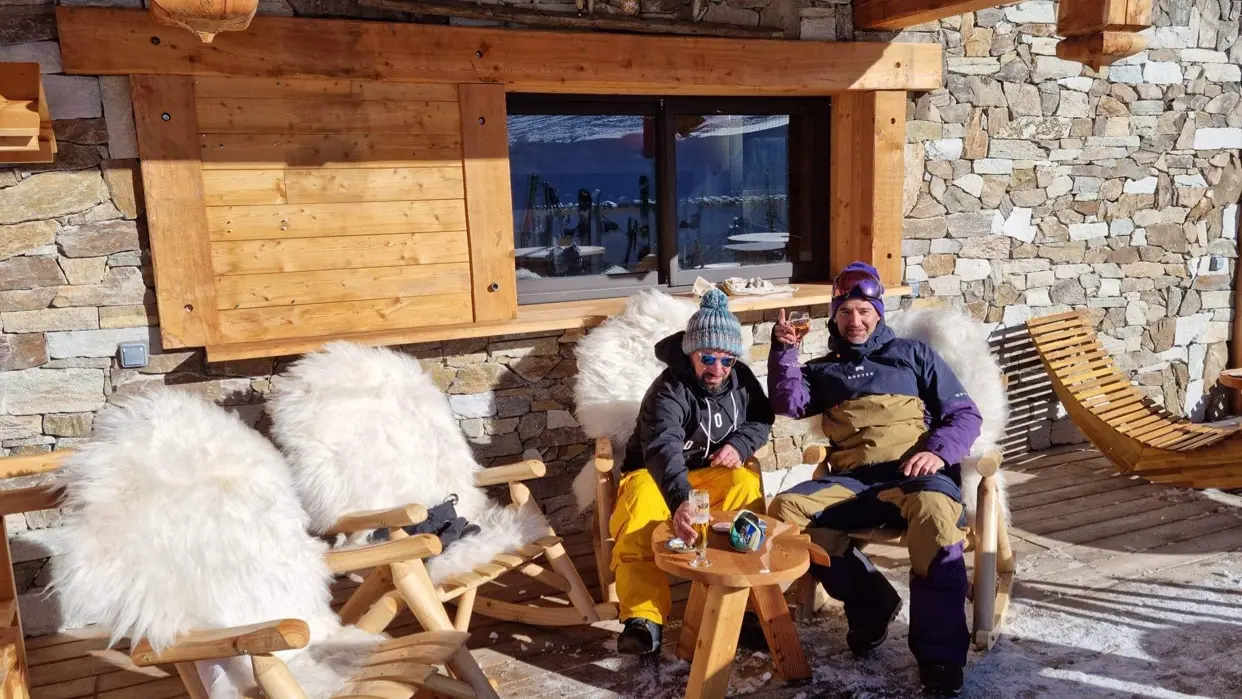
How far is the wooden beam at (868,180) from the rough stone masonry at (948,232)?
0.13m

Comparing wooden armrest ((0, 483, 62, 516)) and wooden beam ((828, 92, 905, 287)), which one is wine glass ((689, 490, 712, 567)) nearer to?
wooden armrest ((0, 483, 62, 516))

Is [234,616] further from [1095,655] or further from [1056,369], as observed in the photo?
[1056,369]

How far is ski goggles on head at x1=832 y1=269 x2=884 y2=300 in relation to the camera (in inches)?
131

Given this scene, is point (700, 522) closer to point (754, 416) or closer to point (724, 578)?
point (724, 578)

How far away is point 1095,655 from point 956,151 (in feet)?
9.18

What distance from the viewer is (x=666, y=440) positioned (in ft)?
10.5

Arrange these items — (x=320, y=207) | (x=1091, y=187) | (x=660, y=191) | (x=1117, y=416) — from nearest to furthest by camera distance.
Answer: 1. (x=320, y=207)
2. (x=660, y=191)
3. (x=1117, y=416)
4. (x=1091, y=187)

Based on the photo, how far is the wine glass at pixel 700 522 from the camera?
8.76 feet

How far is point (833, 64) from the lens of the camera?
4.54m

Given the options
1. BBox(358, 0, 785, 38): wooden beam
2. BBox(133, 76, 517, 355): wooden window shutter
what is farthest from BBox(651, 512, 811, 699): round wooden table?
BBox(358, 0, 785, 38): wooden beam

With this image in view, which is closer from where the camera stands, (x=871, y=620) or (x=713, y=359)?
(x=871, y=620)

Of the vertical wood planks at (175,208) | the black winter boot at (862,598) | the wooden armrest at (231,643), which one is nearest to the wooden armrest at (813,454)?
the black winter boot at (862,598)

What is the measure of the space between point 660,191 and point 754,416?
5.29ft

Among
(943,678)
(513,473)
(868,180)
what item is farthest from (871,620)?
(868,180)
